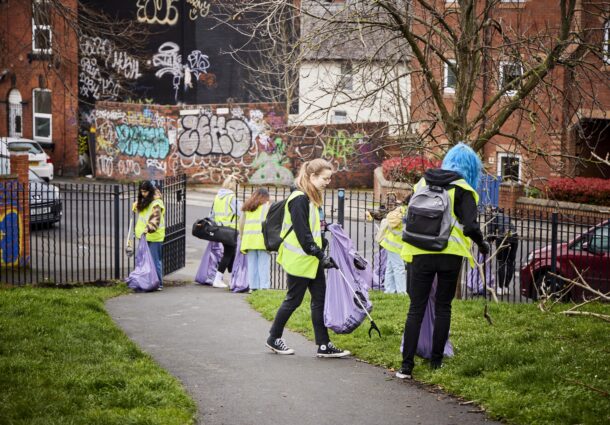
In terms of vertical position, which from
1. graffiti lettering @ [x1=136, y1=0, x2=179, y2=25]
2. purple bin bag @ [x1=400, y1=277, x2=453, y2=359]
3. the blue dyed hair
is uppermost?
graffiti lettering @ [x1=136, y1=0, x2=179, y2=25]

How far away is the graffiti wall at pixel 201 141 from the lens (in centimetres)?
3406

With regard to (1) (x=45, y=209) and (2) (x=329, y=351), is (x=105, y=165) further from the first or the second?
(2) (x=329, y=351)

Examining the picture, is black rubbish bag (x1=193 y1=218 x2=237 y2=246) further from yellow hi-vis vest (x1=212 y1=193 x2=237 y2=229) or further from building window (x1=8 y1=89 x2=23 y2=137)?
building window (x1=8 y1=89 x2=23 y2=137)

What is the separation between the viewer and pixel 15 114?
121ft

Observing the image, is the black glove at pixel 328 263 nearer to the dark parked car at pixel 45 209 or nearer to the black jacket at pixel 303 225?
the black jacket at pixel 303 225

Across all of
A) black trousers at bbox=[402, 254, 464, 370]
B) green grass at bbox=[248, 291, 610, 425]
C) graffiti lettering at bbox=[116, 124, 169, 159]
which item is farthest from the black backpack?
graffiti lettering at bbox=[116, 124, 169, 159]

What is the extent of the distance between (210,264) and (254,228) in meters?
1.67

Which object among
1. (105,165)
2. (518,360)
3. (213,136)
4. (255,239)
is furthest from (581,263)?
(105,165)

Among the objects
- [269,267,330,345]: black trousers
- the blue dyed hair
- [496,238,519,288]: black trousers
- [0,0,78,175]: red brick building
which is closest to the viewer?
the blue dyed hair

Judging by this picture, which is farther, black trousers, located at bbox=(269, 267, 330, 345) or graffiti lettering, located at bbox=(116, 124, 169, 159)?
graffiti lettering, located at bbox=(116, 124, 169, 159)

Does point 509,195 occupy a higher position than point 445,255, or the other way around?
point 445,255

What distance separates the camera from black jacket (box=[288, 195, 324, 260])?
849 cm

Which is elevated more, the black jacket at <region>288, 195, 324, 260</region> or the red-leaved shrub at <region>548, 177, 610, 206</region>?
the black jacket at <region>288, 195, 324, 260</region>

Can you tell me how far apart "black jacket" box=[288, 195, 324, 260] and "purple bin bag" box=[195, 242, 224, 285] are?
21.6 ft
